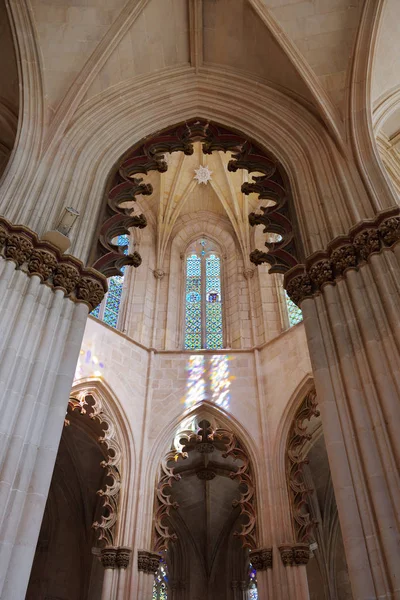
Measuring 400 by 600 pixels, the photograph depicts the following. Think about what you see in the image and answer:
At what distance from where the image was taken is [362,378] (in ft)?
16.2

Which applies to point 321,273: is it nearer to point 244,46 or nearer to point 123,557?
point 244,46

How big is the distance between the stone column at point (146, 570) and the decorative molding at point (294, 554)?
2097 millimetres

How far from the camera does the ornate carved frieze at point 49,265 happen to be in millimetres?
5586

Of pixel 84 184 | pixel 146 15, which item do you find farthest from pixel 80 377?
pixel 146 15

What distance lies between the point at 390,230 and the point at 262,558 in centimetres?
590

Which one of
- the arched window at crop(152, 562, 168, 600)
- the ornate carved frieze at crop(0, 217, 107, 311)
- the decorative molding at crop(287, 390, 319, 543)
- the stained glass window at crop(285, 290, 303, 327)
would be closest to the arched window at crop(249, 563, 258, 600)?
the arched window at crop(152, 562, 168, 600)

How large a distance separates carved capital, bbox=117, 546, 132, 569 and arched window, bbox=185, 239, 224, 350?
4878mm

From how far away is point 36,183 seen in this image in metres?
6.68

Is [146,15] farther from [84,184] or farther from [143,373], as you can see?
[143,373]

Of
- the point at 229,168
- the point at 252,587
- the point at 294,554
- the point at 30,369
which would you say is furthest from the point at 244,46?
the point at 252,587

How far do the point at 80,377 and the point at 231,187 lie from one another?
724cm

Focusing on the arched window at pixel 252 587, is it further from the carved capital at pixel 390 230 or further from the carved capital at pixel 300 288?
the carved capital at pixel 390 230

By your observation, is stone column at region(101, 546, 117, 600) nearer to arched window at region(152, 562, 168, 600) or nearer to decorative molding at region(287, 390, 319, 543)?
decorative molding at region(287, 390, 319, 543)

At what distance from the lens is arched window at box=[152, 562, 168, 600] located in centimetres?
1317
